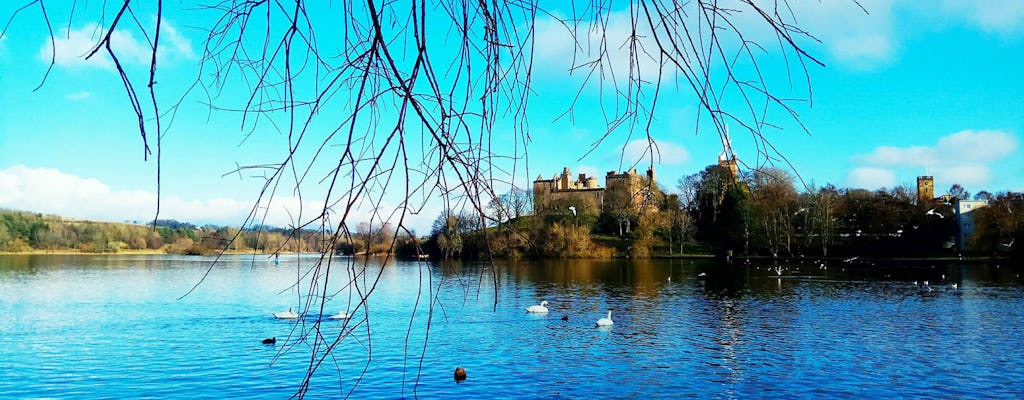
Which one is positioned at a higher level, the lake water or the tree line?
the tree line

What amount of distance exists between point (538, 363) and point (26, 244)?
127 m

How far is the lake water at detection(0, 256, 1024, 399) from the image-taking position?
1397 centimetres

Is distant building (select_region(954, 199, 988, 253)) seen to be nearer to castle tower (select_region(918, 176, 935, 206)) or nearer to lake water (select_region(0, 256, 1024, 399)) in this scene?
castle tower (select_region(918, 176, 935, 206))

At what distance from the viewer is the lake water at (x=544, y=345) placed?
1397 centimetres

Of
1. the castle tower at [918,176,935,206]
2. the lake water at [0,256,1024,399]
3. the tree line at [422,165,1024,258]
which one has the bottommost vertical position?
the lake water at [0,256,1024,399]

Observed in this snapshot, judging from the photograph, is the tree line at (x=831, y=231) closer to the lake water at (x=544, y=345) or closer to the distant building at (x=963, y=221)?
the distant building at (x=963, y=221)

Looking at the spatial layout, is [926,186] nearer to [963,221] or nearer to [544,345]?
[963,221]

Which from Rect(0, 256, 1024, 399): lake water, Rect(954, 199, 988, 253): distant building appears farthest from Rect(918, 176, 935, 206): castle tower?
Rect(0, 256, 1024, 399): lake water

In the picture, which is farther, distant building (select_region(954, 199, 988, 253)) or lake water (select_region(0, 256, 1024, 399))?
distant building (select_region(954, 199, 988, 253))

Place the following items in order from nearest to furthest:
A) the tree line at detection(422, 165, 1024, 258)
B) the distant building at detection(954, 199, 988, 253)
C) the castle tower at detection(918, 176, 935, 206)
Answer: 1. the tree line at detection(422, 165, 1024, 258)
2. the distant building at detection(954, 199, 988, 253)
3. the castle tower at detection(918, 176, 935, 206)

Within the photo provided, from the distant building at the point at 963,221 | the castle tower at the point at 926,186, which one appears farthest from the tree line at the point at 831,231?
the castle tower at the point at 926,186

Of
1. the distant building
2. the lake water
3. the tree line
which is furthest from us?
the distant building

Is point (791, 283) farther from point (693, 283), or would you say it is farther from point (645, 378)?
point (645, 378)

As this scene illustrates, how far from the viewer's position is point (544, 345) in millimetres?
19062
